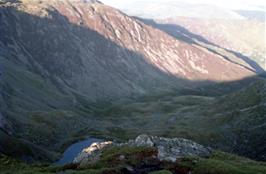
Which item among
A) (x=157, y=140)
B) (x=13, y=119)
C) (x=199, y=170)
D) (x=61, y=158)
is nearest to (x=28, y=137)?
(x=13, y=119)

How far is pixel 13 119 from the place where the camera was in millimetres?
187875

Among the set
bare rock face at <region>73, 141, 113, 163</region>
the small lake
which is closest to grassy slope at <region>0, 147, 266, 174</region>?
bare rock face at <region>73, 141, 113, 163</region>

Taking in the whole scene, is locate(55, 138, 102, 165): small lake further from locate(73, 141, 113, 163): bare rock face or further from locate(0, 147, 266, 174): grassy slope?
locate(0, 147, 266, 174): grassy slope

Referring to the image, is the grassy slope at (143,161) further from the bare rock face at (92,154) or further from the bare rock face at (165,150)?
the bare rock face at (92,154)

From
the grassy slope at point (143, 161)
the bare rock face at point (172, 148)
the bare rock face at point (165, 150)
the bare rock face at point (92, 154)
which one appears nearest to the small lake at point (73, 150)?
the bare rock face at point (92, 154)

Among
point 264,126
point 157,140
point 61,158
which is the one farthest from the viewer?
point 264,126

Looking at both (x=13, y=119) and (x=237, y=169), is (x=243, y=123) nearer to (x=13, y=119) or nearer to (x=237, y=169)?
(x=13, y=119)

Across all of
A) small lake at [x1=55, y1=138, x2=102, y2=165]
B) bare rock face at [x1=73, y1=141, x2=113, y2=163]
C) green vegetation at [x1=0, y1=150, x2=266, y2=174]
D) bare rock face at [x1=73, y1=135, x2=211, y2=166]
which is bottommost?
small lake at [x1=55, y1=138, x2=102, y2=165]

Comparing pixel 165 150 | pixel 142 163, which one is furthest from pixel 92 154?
pixel 142 163

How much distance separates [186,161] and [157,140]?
966 centimetres

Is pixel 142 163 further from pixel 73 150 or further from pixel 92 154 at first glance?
pixel 73 150

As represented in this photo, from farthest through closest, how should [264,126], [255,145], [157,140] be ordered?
[264,126], [255,145], [157,140]

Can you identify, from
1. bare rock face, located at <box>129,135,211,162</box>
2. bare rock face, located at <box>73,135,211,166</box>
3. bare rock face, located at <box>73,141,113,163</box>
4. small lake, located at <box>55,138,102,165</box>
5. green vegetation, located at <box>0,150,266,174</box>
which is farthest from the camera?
small lake, located at <box>55,138,102,165</box>

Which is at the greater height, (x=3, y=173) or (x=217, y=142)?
(x=3, y=173)
